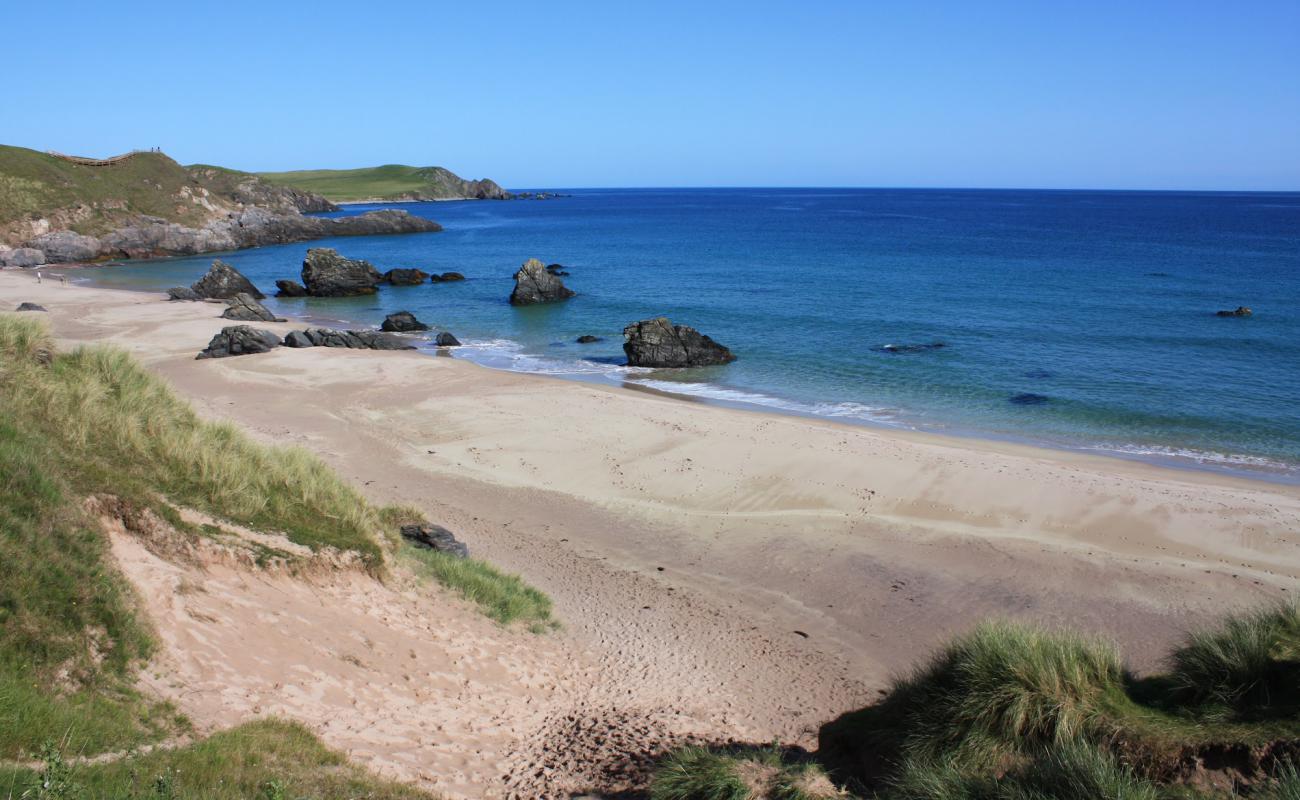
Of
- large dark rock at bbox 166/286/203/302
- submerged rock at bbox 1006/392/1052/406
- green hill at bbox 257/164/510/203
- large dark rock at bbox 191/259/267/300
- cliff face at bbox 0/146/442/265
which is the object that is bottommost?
submerged rock at bbox 1006/392/1052/406

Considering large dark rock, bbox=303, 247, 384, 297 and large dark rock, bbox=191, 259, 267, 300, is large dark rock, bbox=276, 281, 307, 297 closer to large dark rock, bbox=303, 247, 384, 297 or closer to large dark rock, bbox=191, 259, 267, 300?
large dark rock, bbox=303, 247, 384, 297

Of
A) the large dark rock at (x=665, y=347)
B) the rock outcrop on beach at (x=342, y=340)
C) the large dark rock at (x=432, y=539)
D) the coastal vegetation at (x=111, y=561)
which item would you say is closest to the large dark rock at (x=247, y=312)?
the rock outcrop on beach at (x=342, y=340)

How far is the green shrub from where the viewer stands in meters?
6.56

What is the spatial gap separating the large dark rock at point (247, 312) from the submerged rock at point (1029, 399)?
112ft

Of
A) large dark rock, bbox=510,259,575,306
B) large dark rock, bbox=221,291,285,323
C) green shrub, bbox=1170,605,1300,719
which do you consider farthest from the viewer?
large dark rock, bbox=510,259,575,306

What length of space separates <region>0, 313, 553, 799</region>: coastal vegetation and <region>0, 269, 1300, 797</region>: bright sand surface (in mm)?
578

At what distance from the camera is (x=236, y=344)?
32062 mm

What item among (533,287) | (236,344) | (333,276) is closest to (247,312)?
(236,344)

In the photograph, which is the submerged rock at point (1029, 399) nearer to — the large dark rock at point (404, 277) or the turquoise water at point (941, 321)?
the turquoise water at point (941, 321)

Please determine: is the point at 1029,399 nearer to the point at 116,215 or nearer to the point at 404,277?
the point at 404,277

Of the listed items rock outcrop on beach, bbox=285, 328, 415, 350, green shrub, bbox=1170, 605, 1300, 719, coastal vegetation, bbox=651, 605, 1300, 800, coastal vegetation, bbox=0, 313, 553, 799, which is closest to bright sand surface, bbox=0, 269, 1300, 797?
coastal vegetation, bbox=0, 313, 553, 799

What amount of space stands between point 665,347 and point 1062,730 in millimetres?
26935

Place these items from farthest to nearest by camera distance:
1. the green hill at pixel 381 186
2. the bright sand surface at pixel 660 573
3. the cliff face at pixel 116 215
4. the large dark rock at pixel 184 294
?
the green hill at pixel 381 186 < the cliff face at pixel 116 215 < the large dark rock at pixel 184 294 < the bright sand surface at pixel 660 573

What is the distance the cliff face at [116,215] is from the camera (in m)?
66.0
